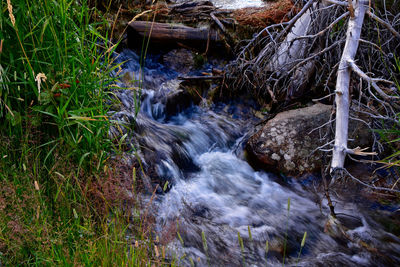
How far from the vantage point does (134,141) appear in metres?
3.81

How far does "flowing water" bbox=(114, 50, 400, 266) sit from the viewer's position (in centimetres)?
298

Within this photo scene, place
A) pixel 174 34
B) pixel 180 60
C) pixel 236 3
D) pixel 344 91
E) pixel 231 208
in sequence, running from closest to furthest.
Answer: pixel 344 91, pixel 231 208, pixel 174 34, pixel 180 60, pixel 236 3

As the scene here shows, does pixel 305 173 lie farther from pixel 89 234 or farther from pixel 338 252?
pixel 89 234

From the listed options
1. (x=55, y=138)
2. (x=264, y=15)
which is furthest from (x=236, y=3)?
(x=55, y=138)

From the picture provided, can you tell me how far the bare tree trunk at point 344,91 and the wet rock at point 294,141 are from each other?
136cm

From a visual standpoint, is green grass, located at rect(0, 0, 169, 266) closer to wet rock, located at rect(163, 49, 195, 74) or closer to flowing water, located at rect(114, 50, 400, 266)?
flowing water, located at rect(114, 50, 400, 266)

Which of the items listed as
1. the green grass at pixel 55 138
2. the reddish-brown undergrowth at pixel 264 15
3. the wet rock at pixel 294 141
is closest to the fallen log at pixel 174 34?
the reddish-brown undergrowth at pixel 264 15

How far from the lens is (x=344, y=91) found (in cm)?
282

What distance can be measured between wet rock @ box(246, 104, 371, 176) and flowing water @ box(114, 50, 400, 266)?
0.19 meters

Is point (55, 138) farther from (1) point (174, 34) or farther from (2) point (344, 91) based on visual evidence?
Result: (1) point (174, 34)

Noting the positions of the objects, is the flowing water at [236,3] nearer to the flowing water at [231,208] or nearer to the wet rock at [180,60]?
the wet rock at [180,60]

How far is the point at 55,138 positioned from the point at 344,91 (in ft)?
7.67

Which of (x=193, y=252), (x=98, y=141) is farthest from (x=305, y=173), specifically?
(x=98, y=141)

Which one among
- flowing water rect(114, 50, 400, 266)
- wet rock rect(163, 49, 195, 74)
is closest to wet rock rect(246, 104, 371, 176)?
flowing water rect(114, 50, 400, 266)
